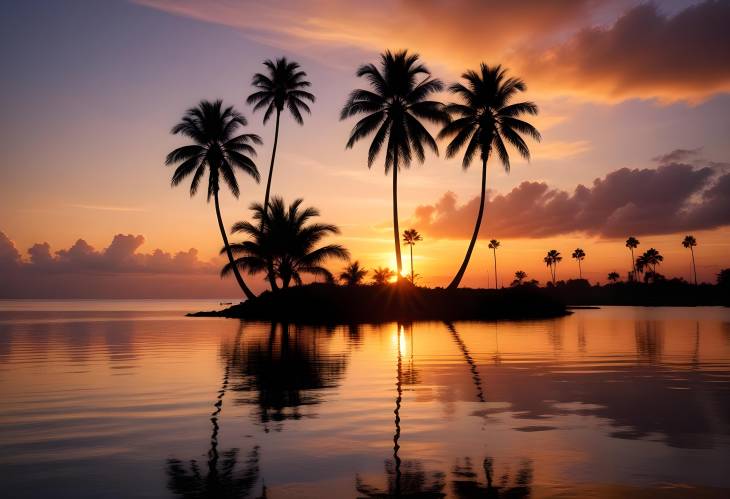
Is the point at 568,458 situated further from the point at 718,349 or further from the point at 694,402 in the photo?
the point at 718,349

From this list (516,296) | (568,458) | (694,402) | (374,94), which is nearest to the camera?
(568,458)

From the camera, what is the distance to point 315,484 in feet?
18.2

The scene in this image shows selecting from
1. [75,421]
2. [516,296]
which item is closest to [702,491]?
[75,421]

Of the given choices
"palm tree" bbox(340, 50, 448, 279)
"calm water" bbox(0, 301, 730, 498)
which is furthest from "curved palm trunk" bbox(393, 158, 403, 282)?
"calm water" bbox(0, 301, 730, 498)

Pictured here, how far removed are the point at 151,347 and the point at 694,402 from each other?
19289mm

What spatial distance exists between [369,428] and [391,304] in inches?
1482

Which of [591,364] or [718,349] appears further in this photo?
[718,349]

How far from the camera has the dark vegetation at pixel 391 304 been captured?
4553 centimetres

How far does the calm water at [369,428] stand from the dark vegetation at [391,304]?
28.2 metres

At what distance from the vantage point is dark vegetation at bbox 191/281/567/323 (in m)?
45.5

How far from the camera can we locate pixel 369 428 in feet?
26.5

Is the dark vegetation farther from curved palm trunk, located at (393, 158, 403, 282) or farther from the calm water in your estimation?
the calm water

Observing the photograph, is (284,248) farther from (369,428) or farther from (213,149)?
(369,428)

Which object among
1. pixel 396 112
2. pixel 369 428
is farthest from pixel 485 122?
pixel 369 428
